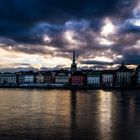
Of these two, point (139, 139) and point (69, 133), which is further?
point (69, 133)

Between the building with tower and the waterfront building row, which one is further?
the waterfront building row

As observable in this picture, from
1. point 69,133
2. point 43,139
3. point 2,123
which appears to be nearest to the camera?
point 43,139

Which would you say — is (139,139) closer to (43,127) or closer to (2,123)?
(43,127)

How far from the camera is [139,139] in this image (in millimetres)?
23297

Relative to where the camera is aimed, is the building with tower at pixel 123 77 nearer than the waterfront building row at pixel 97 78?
Yes

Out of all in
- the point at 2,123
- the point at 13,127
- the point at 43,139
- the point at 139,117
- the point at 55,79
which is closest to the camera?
the point at 43,139

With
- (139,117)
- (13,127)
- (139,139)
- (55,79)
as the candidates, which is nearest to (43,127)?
(13,127)

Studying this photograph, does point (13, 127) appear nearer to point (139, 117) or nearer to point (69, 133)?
point (69, 133)

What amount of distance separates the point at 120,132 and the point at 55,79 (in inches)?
6333

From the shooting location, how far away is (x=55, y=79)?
611 ft

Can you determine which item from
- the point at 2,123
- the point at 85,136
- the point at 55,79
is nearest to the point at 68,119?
the point at 2,123

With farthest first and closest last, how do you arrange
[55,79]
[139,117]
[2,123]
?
[55,79], [139,117], [2,123]

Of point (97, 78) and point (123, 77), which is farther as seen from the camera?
point (97, 78)

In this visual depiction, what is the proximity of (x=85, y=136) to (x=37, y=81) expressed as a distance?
17029 centimetres
